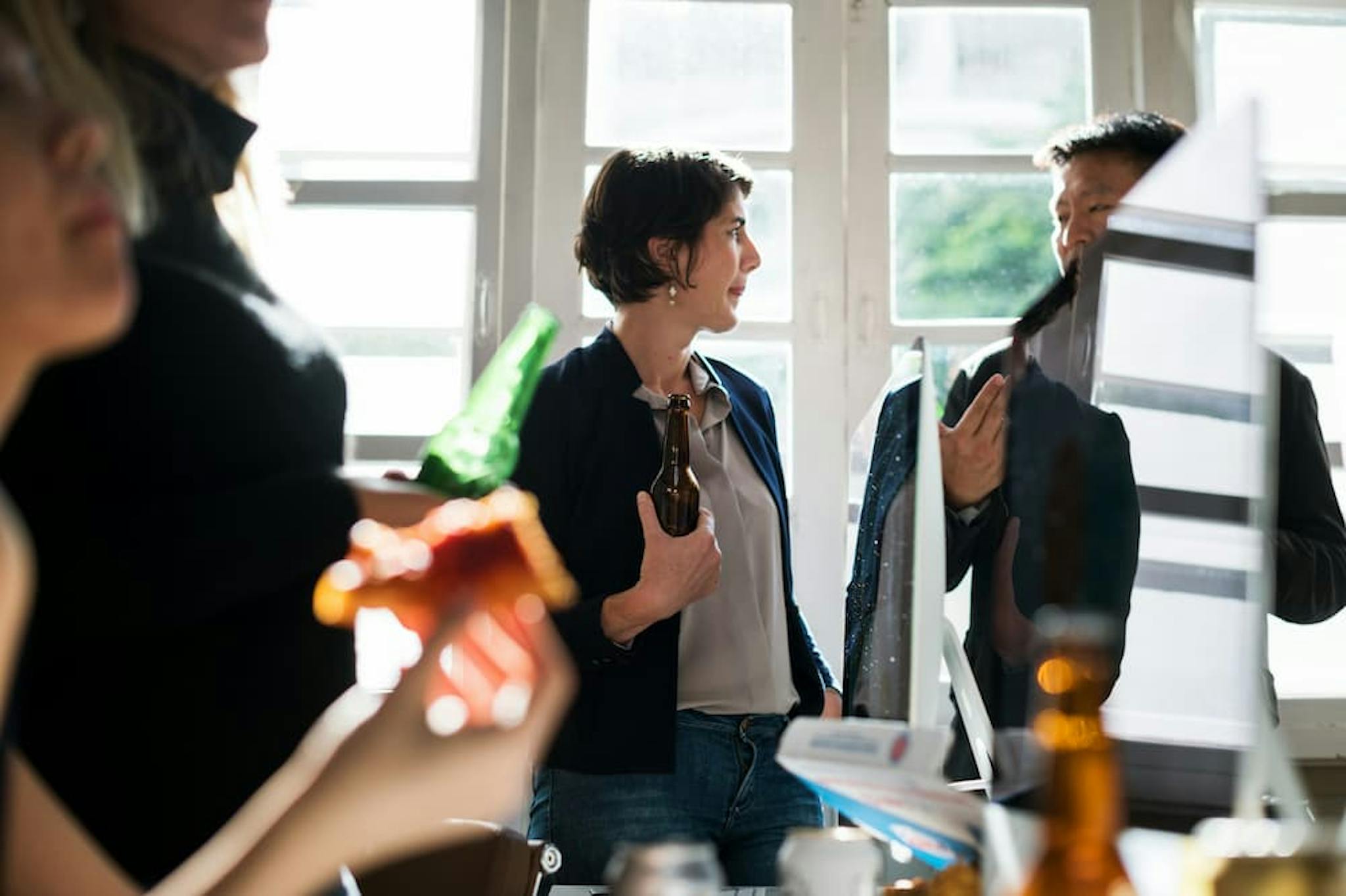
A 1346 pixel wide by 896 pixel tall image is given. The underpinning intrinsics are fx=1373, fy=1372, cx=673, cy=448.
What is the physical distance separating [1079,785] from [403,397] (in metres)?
1.99

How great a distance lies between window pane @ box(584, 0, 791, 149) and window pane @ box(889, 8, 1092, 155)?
230 mm

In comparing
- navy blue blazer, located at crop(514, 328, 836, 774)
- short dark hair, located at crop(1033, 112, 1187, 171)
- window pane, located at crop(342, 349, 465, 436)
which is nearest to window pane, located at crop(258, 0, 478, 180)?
window pane, located at crop(342, 349, 465, 436)

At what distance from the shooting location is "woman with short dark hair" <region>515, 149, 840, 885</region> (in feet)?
5.85

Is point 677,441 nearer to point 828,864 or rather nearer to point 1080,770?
point 828,864

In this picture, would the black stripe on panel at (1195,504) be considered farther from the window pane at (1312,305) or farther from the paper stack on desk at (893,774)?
the window pane at (1312,305)

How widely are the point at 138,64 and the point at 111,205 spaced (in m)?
0.36

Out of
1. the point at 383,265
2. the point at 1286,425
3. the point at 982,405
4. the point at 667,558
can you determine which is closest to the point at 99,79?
the point at 982,405

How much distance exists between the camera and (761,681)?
187 centimetres

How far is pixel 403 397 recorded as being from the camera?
2453mm

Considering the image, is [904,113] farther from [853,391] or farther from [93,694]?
[93,694]

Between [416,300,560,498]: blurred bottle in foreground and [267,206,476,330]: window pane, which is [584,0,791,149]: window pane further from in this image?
[416,300,560,498]: blurred bottle in foreground

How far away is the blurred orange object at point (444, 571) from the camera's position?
0.53 meters

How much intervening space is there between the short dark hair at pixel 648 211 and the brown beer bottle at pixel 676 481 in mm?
255

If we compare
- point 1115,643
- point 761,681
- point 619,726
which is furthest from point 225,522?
point 761,681
